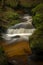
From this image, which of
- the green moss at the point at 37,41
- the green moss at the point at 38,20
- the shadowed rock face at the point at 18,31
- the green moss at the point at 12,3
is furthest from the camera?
the green moss at the point at 12,3

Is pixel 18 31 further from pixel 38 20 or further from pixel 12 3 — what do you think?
pixel 12 3

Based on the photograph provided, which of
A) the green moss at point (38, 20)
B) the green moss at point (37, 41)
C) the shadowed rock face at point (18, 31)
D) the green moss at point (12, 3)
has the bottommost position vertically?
the green moss at point (37, 41)

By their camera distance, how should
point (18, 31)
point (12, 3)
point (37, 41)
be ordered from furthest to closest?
point (12, 3), point (18, 31), point (37, 41)

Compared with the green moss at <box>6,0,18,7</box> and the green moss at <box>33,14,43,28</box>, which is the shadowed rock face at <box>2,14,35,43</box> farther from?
the green moss at <box>6,0,18,7</box>

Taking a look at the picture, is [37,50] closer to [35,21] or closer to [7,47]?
[7,47]

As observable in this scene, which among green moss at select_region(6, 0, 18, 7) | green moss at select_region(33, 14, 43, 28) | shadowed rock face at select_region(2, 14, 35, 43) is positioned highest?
green moss at select_region(6, 0, 18, 7)

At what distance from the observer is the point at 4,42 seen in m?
15.7

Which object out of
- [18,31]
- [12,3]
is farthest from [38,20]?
[12,3]

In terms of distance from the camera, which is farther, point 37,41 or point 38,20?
point 38,20

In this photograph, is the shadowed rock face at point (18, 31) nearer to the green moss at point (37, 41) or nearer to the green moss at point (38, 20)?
the green moss at point (38, 20)

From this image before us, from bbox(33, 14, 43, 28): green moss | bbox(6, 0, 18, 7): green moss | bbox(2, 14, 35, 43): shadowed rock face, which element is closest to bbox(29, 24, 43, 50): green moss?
bbox(2, 14, 35, 43): shadowed rock face

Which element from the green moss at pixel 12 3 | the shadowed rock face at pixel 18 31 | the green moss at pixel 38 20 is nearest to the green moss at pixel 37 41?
the shadowed rock face at pixel 18 31

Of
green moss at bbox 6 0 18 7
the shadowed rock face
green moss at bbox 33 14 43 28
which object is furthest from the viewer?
green moss at bbox 6 0 18 7

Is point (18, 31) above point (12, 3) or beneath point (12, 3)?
beneath
